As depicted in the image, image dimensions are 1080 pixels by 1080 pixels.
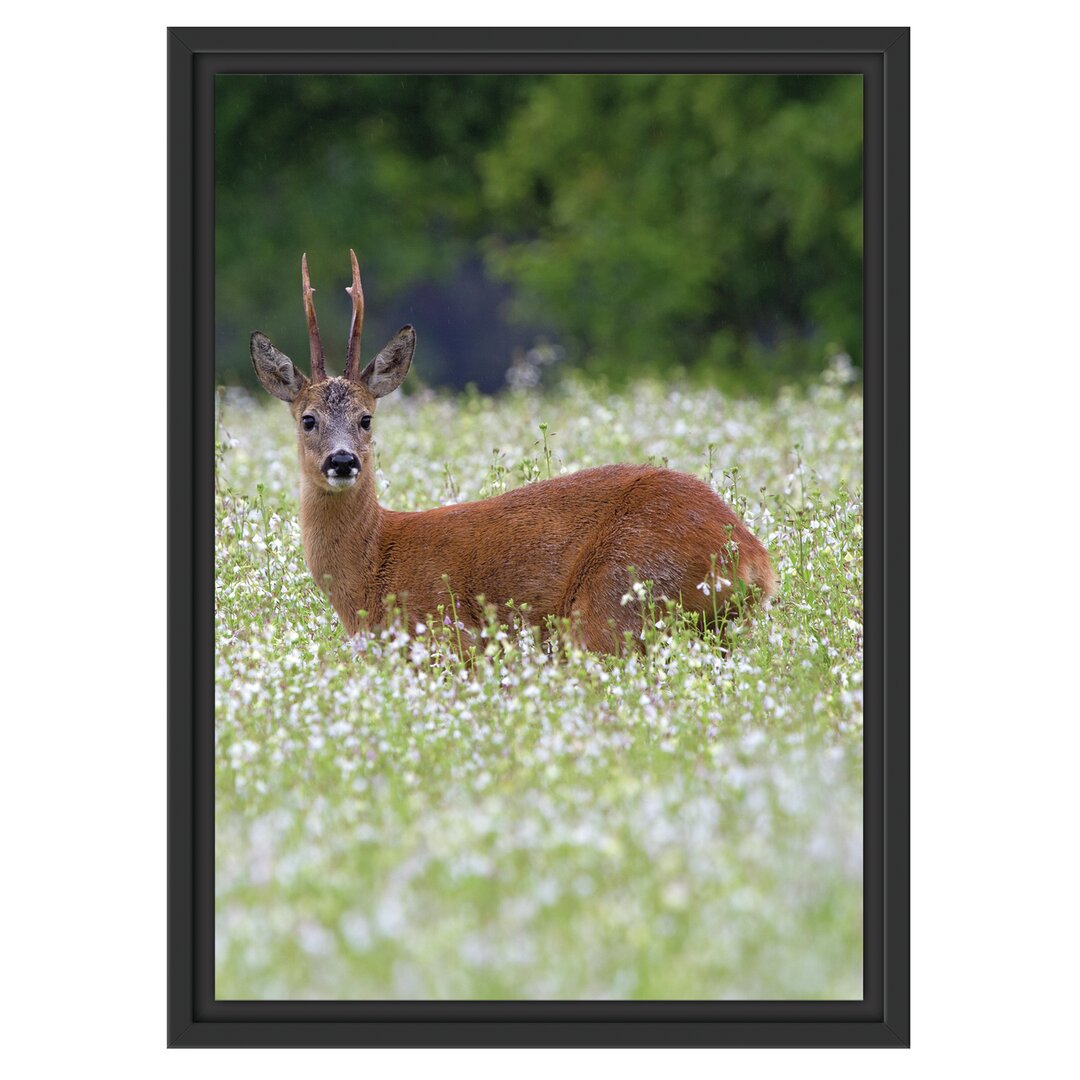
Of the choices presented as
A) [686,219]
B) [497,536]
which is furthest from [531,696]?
[686,219]

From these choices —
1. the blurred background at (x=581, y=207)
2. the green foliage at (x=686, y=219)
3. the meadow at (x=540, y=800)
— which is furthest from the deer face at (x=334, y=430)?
the green foliage at (x=686, y=219)

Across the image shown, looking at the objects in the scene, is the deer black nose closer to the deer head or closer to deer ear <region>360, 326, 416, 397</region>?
the deer head

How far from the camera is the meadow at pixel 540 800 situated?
523 cm

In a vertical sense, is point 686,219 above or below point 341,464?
above

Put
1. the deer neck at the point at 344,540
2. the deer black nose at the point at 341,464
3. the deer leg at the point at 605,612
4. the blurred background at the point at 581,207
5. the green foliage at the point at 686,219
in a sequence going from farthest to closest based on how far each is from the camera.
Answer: the blurred background at the point at 581,207, the green foliage at the point at 686,219, the deer neck at the point at 344,540, the deer black nose at the point at 341,464, the deer leg at the point at 605,612

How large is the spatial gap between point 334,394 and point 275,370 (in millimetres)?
Result: 305

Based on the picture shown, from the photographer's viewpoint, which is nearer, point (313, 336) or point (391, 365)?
point (313, 336)

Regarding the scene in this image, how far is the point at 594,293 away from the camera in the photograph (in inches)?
660

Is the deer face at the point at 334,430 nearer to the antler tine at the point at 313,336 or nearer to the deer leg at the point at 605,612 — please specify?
the antler tine at the point at 313,336

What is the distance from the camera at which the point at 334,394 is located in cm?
810

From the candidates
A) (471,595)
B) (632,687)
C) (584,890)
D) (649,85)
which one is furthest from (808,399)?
(584,890)

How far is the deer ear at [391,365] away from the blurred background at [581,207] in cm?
600

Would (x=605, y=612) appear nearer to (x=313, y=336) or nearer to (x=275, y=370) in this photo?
(x=313, y=336)

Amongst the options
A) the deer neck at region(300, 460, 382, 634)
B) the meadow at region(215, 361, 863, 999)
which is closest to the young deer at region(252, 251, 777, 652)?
the deer neck at region(300, 460, 382, 634)
